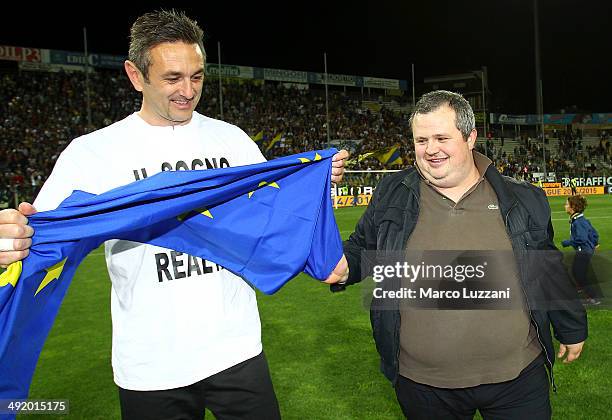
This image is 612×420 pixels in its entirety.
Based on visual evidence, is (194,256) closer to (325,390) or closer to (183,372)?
(183,372)

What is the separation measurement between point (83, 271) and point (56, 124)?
2160cm

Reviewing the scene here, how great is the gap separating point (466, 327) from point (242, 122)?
3562 centimetres

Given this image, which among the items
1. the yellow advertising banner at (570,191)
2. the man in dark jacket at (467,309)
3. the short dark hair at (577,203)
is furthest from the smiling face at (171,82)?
the yellow advertising banner at (570,191)

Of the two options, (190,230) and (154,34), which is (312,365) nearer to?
(190,230)

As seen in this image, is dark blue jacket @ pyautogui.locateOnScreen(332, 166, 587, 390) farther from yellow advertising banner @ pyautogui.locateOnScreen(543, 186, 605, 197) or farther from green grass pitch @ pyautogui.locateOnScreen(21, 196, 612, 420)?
yellow advertising banner @ pyautogui.locateOnScreen(543, 186, 605, 197)

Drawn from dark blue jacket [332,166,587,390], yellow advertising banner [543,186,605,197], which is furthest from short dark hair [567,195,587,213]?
yellow advertising banner [543,186,605,197]

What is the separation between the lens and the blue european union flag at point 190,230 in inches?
84.5

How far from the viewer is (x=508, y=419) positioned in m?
2.49

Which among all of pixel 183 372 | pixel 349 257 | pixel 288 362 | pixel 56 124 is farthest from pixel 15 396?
pixel 56 124

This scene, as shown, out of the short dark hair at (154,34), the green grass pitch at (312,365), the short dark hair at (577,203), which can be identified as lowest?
the green grass pitch at (312,365)

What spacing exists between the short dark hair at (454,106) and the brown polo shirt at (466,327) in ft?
0.97

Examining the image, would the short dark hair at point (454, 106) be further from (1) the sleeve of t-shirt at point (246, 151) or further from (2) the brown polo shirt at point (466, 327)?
(1) the sleeve of t-shirt at point (246, 151)

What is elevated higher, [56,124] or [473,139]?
[56,124]

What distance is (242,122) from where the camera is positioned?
37.2 m
